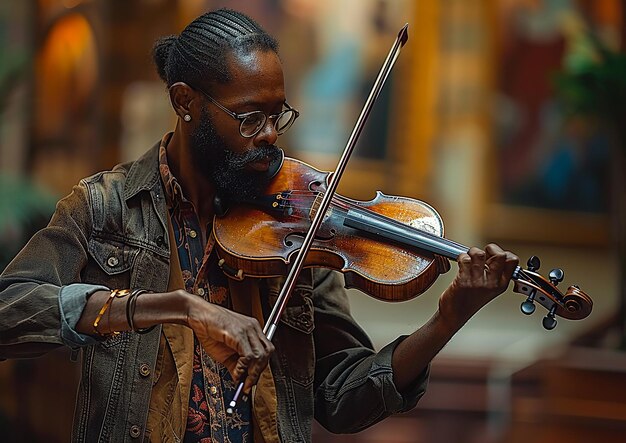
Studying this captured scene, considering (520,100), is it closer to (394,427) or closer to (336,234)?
(394,427)

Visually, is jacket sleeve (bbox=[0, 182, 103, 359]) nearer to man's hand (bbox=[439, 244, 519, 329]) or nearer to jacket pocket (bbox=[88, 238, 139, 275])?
jacket pocket (bbox=[88, 238, 139, 275])

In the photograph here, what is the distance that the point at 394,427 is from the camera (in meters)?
5.80

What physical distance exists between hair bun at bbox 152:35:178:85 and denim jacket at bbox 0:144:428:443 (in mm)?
183

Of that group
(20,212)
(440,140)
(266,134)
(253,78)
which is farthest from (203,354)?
(440,140)

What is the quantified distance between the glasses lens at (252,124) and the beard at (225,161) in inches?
1.5

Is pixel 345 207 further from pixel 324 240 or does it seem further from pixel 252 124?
pixel 252 124

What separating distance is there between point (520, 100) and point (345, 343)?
16.7ft

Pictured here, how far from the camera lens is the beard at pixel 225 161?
228 cm

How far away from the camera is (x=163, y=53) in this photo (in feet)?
8.03

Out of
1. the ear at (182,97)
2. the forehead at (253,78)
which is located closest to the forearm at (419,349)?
the forehead at (253,78)

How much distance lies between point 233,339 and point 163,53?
0.82m

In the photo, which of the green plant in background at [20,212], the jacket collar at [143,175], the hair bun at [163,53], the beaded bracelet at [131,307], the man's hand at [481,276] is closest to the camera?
the beaded bracelet at [131,307]

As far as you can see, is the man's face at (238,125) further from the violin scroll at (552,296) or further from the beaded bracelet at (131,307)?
the violin scroll at (552,296)

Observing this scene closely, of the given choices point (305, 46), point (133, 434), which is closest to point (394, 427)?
point (305, 46)
